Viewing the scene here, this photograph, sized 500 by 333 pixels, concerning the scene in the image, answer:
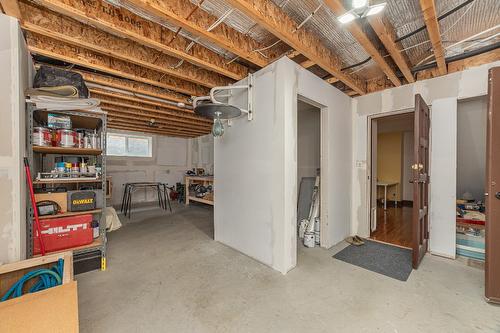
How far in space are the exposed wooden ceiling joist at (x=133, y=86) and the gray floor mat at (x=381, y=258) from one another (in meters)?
3.54

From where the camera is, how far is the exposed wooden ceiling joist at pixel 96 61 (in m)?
2.07

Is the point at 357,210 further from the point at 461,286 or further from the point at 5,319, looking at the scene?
the point at 5,319

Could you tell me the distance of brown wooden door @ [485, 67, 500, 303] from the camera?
169 cm

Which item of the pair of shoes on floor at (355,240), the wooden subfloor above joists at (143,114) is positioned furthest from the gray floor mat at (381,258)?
the wooden subfloor above joists at (143,114)

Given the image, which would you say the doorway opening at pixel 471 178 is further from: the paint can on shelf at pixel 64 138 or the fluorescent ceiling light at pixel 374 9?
the paint can on shelf at pixel 64 138

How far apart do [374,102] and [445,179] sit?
1425mm

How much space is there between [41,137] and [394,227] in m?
5.22

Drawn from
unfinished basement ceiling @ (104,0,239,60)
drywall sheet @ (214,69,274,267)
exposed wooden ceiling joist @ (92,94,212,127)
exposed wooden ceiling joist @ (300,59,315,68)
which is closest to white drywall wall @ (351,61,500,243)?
exposed wooden ceiling joist @ (300,59,315,68)

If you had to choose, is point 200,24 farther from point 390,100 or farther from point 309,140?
point 390,100

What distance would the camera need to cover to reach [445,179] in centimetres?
262

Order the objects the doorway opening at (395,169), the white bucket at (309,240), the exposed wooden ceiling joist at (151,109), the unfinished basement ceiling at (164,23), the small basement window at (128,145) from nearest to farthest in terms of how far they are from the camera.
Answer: the unfinished basement ceiling at (164,23) → the white bucket at (309,240) → the exposed wooden ceiling joist at (151,109) → the doorway opening at (395,169) → the small basement window at (128,145)

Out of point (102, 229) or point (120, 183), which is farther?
point (120, 183)

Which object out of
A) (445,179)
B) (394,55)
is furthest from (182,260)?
(445,179)

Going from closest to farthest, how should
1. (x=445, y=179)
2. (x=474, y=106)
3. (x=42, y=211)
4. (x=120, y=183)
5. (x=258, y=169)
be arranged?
(x=42, y=211)
(x=258, y=169)
(x=445, y=179)
(x=474, y=106)
(x=120, y=183)
